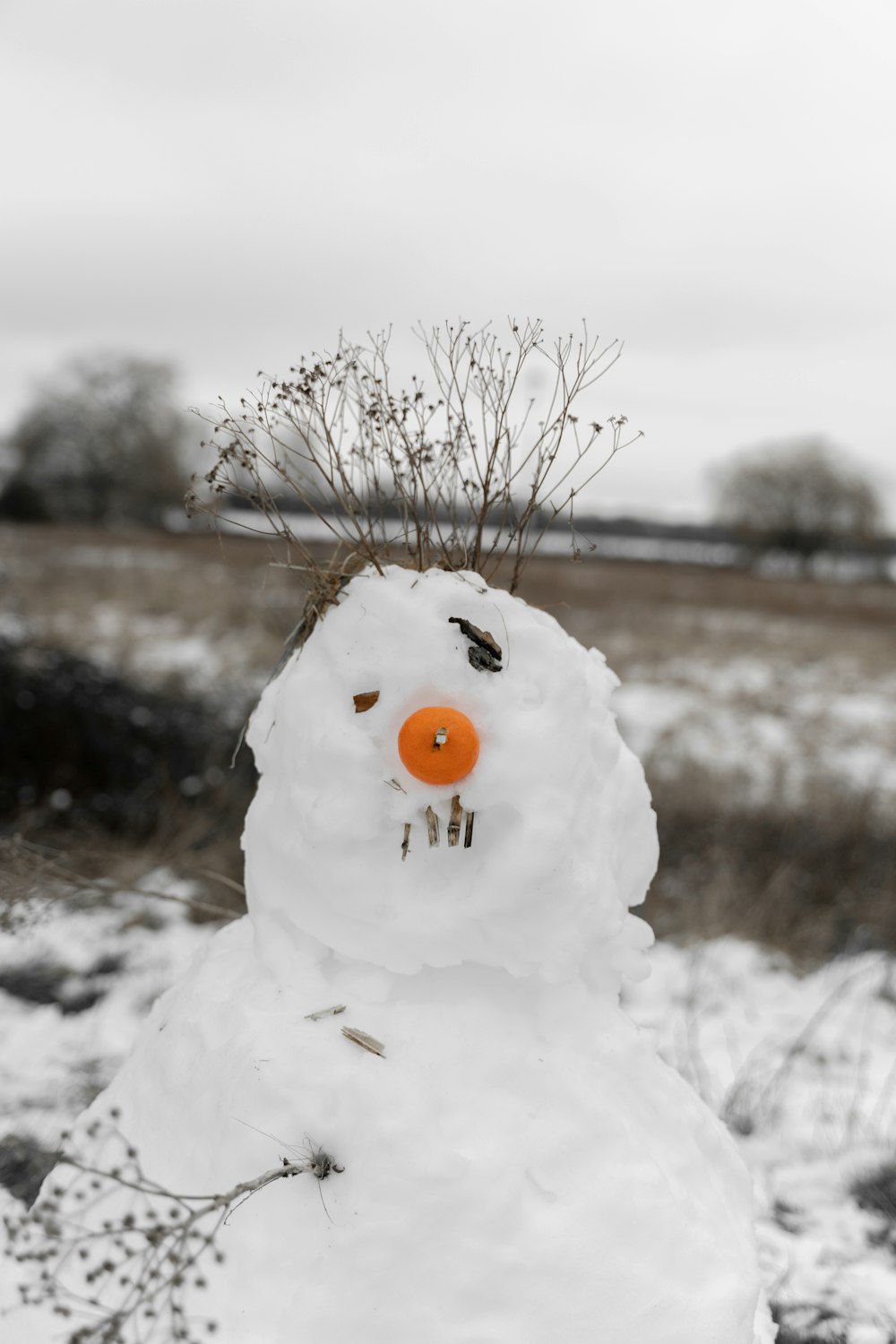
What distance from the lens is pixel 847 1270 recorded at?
8.54 feet

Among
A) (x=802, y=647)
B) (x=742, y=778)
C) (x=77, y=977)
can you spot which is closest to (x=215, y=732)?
(x=77, y=977)

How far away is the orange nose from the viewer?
1744 millimetres

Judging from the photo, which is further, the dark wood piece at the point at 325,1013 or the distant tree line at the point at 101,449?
the distant tree line at the point at 101,449

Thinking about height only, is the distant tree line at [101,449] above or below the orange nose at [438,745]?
above

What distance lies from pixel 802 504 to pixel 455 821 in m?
41.4

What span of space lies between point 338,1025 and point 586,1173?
1.82 ft

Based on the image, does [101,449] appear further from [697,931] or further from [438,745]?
[438,745]

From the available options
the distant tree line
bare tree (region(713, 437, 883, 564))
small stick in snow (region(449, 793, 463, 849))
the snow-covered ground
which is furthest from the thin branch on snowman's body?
bare tree (region(713, 437, 883, 564))

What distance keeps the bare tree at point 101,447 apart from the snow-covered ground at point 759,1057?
25558mm

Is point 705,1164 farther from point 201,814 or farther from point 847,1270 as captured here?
point 201,814

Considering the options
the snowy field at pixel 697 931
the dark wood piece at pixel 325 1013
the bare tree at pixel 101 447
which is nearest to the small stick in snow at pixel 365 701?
the snowy field at pixel 697 931

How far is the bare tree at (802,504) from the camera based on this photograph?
1537 inches

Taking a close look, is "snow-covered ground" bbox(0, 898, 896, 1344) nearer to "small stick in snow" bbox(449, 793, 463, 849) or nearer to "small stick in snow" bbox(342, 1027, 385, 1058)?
"small stick in snow" bbox(342, 1027, 385, 1058)

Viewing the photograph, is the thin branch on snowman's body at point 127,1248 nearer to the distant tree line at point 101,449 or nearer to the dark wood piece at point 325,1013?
the dark wood piece at point 325,1013
